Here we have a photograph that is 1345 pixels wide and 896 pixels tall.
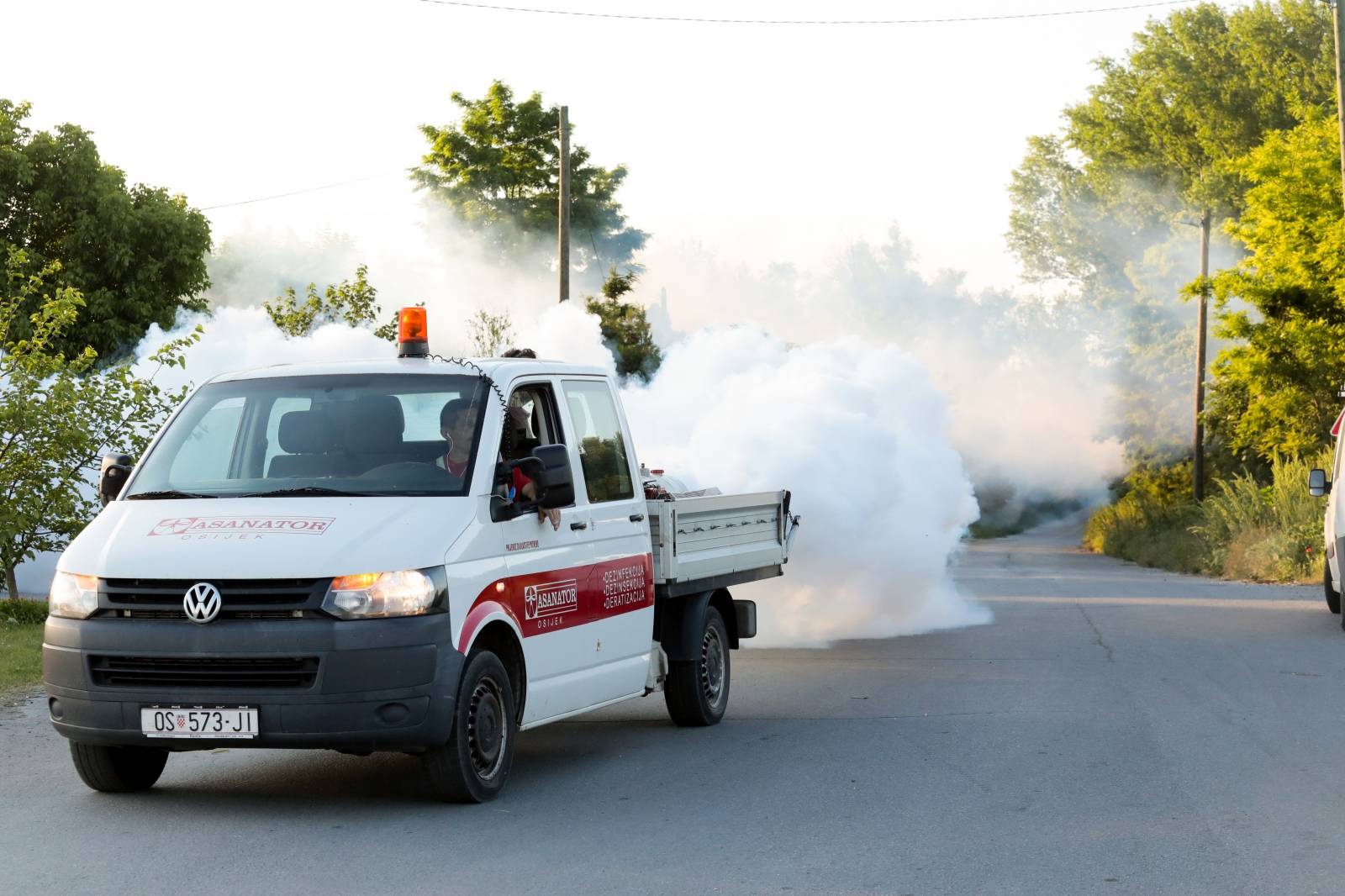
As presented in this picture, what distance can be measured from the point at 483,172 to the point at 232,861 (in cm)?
4764

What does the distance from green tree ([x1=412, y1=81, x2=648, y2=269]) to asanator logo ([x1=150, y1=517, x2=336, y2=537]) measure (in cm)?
4443

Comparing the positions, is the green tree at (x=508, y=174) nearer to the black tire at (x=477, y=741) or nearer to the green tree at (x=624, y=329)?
the green tree at (x=624, y=329)

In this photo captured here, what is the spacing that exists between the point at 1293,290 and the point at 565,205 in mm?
15393

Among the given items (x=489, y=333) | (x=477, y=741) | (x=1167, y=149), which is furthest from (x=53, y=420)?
(x=1167, y=149)

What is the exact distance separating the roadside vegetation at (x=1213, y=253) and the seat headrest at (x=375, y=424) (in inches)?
1012

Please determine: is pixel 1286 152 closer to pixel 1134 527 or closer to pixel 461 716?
pixel 1134 527

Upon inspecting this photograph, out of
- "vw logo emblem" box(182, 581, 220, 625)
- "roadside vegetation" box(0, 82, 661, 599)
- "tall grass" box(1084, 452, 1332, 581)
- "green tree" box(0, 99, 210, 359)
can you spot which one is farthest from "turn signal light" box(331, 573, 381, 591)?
"green tree" box(0, 99, 210, 359)

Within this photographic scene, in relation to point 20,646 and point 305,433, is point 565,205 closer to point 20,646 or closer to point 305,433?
point 20,646

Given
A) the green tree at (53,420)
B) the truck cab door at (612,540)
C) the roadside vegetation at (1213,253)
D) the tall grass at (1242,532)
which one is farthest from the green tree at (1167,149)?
the truck cab door at (612,540)

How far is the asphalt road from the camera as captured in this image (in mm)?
6418

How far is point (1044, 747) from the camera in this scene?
31.2 ft

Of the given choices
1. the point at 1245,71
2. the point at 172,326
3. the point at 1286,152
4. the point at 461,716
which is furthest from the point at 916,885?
the point at 1245,71

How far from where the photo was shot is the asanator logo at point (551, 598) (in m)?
8.06

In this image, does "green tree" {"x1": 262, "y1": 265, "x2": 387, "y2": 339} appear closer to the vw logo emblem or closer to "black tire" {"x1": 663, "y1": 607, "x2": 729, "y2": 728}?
"black tire" {"x1": 663, "y1": 607, "x2": 729, "y2": 728}
